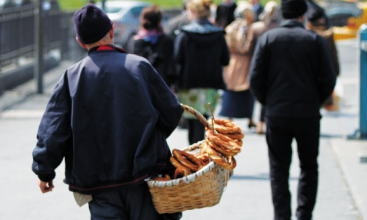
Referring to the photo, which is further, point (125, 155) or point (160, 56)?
point (160, 56)

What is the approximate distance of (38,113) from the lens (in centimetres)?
948

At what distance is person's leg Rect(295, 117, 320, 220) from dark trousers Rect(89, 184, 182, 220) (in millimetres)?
1751

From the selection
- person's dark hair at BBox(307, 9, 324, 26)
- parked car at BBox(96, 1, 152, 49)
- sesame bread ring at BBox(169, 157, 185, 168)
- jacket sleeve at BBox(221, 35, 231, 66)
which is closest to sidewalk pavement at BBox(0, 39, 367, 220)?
jacket sleeve at BBox(221, 35, 231, 66)

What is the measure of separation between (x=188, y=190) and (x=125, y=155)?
1.24 ft

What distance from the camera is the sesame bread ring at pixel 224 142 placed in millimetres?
2795

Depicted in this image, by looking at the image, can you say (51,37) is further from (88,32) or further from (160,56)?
(88,32)

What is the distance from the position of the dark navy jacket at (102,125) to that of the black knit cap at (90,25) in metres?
0.12

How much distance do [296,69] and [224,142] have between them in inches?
58.4

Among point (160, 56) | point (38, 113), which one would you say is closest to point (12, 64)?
point (38, 113)

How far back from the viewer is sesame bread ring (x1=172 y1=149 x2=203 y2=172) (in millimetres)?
2765

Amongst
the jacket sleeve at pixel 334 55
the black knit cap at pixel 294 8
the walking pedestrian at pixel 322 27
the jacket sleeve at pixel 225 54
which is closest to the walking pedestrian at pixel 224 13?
the walking pedestrian at pixel 322 27

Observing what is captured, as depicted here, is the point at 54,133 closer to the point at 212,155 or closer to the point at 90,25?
the point at 90,25

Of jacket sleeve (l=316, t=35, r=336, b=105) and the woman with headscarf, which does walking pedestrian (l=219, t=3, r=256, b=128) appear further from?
jacket sleeve (l=316, t=35, r=336, b=105)

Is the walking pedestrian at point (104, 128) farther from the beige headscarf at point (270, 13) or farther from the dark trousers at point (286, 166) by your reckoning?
the beige headscarf at point (270, 13)
